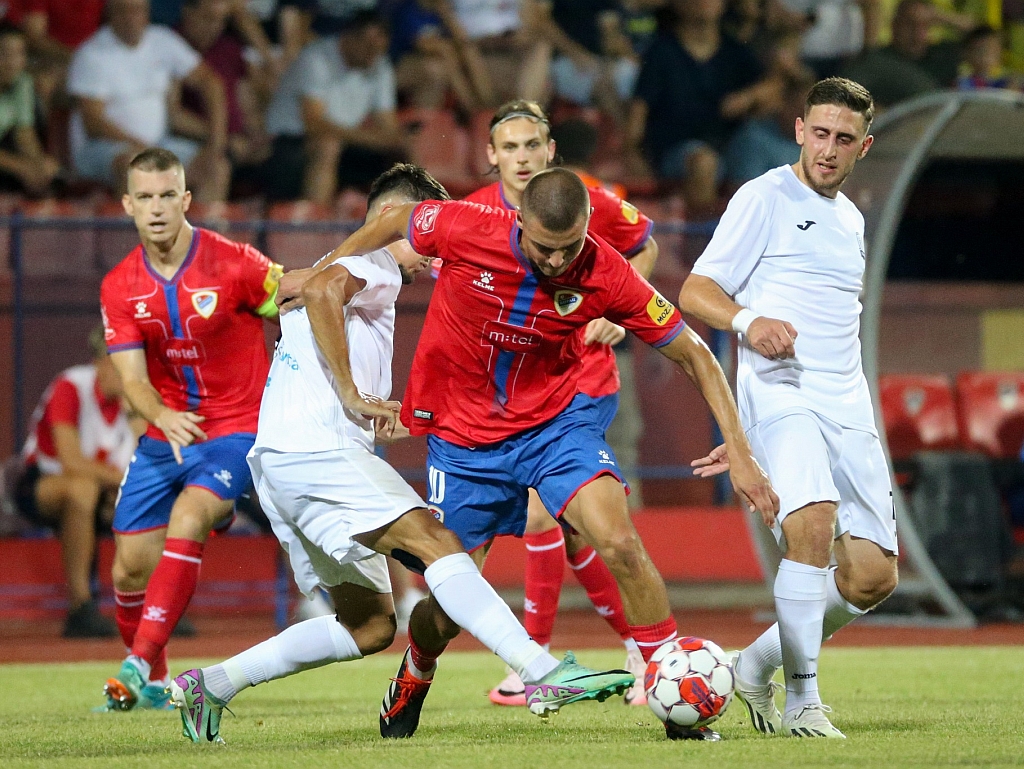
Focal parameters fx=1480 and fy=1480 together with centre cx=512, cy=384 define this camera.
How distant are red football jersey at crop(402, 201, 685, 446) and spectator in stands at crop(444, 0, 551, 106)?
774 centimetres

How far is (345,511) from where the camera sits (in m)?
4.74

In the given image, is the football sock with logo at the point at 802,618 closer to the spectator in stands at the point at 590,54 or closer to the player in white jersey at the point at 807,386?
the player in white jersey at the point at 807,386

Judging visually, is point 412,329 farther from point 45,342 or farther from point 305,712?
point 305,712

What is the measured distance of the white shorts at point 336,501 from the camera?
4711 millimetres

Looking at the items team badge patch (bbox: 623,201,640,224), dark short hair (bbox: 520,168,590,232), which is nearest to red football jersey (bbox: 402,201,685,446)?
dark short hair (bbox: 520,168,590,232)

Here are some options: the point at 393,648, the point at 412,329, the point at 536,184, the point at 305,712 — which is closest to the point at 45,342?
the point at 412,329

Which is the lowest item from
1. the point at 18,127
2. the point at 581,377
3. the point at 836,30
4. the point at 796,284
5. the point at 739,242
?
the point at 581,377

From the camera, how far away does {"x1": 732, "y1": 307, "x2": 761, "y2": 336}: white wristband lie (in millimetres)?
4984

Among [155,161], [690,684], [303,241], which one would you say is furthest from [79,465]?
[690,684]

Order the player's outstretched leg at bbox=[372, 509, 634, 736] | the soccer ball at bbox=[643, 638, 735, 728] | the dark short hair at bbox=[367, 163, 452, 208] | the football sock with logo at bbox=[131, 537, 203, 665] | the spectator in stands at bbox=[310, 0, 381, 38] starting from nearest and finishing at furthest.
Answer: the player's outstretched leg at bbox=[372, 509, 634, 736] < the soccer ball at bbox=[643, 638, 735, 728] < the dark short hair at bbox=[367, 163, 452, 208] < the football sock with logo at bbox=[131, 537, 203, 665] < the spectator in stands at bbox=[310, 0, 381, 38]

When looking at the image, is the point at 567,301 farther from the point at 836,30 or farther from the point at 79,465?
the point at 836,30

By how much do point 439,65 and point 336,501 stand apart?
843 cm

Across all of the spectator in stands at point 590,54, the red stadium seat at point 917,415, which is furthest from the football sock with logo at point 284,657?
the spectator in stands at point 590,54

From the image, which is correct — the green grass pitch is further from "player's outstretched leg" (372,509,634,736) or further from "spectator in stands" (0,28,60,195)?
"spectator in stands" (0,28,60,195)
